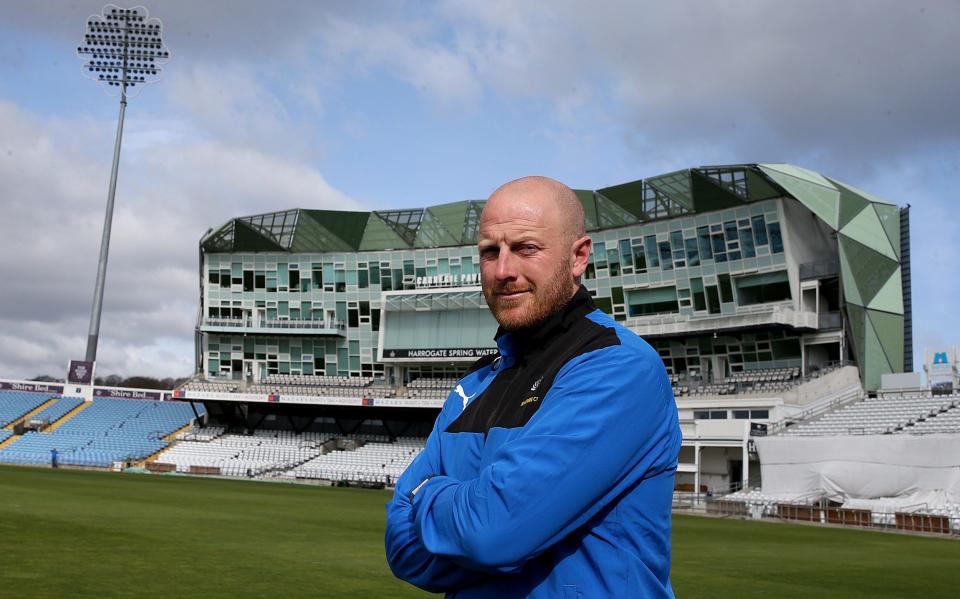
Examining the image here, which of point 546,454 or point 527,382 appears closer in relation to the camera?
point 546,454

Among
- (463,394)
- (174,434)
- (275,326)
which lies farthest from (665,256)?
(463,394)

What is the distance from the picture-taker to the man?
205 cm

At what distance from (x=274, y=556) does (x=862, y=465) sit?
31.7 m

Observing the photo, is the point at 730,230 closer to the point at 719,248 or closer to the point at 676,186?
the point at 719,248

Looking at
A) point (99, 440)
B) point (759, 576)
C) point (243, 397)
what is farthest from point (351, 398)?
point (759, 576)

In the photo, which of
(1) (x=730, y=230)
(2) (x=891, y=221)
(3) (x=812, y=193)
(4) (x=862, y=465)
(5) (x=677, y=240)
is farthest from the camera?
(5) (x=677, y=240)

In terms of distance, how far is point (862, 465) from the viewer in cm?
3866

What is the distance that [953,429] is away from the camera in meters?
37.7

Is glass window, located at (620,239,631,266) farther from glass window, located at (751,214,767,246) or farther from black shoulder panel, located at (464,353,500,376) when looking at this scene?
black shoulder panel, located at (464,353,500,376)

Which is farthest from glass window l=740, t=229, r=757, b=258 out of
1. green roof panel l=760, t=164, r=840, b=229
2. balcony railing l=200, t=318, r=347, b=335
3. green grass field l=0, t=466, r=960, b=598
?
balcony railing l=200, t=318, r=347, b=335

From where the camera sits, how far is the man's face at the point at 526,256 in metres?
2.43

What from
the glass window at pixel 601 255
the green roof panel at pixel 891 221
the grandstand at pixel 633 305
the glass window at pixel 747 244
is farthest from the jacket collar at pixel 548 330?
the glass window at pixel 601 255

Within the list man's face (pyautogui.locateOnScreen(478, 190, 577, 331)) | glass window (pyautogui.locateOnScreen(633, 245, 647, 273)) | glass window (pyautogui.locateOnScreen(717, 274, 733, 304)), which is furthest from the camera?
glass window (pyautogui.locateOnScreen(633, 245, 647, 273))

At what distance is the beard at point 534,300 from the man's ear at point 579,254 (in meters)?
0.04
